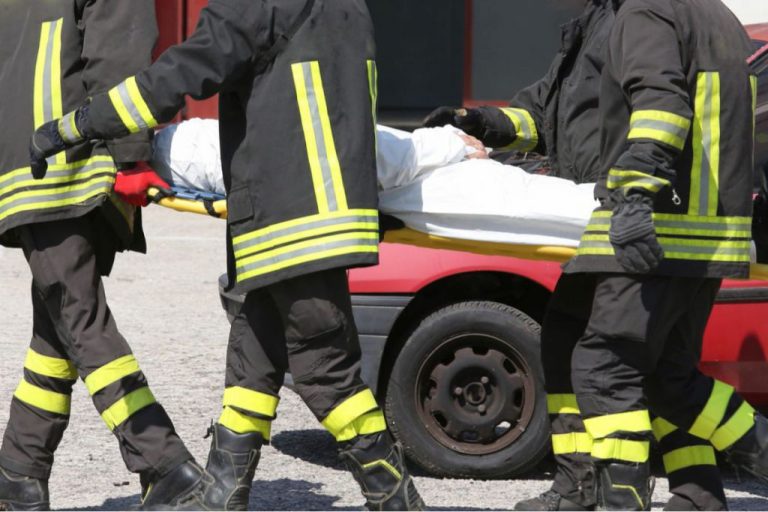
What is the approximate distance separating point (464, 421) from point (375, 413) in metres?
1.24

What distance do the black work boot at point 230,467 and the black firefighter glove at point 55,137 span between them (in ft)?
3.06

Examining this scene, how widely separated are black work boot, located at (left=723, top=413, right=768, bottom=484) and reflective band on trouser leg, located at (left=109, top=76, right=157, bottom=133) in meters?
1.97

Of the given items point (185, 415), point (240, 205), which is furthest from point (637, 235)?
point (185, 415)

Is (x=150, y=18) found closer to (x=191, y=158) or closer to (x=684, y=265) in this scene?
(x=191, y=158)

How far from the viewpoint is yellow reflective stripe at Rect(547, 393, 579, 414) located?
5.13 metres

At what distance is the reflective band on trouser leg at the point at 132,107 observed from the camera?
14.4 feet

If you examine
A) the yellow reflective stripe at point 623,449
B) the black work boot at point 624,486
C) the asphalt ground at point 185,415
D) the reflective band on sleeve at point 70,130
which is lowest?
the asphalt ground at point 185,415

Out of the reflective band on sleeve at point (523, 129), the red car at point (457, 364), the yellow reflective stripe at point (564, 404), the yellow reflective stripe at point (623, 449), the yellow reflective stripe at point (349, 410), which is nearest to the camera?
the yellow reflective stripe at point (349, 410)

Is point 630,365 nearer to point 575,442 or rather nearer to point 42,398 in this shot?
point 575,442

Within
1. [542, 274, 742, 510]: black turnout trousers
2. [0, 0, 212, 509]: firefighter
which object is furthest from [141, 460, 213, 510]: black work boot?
[542, 274, 742, 510]: black turnout trousers

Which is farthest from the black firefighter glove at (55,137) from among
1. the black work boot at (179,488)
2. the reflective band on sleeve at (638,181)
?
the reflective band on sleeve at (638,181)

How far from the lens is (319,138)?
441cm

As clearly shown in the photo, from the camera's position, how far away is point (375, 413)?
15.0 feet

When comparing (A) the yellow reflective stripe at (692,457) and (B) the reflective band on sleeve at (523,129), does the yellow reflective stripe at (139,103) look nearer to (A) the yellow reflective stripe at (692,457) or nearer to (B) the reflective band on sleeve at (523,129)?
(B) the reflective band on sleeve at (523,129)
